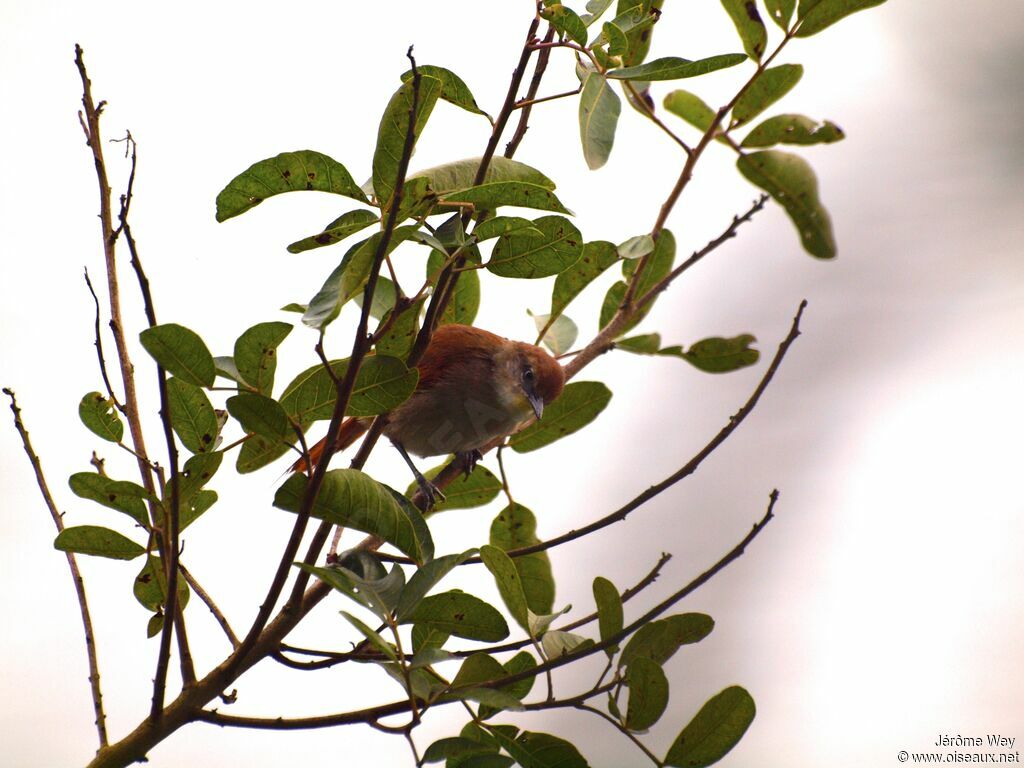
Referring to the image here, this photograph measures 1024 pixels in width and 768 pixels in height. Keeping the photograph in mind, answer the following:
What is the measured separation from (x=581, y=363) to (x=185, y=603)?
0.84m

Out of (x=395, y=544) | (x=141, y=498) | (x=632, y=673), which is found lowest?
(x=632, y=673)

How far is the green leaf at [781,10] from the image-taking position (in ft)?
4.32

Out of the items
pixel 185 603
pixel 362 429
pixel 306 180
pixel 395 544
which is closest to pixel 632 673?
pixel 395 544

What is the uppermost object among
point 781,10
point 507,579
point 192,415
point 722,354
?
point 781,10

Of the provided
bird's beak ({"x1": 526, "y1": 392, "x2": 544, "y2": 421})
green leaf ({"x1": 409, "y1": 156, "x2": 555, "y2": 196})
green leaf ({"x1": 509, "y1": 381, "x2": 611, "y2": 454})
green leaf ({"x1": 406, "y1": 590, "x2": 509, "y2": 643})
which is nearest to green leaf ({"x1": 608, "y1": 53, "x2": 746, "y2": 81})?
green leaf ({"x1": 409, "y1": 156, "x2": 555, "y2": 196})

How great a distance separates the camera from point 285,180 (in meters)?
1.15

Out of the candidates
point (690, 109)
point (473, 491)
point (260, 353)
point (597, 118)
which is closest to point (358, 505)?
point (260, 353)

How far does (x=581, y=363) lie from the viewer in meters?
1.84

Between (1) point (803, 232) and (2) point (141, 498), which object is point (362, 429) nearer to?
(2) point (141, 498)

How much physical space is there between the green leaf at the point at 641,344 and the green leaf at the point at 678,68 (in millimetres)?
784

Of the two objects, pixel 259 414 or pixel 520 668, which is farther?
pixel 520 668

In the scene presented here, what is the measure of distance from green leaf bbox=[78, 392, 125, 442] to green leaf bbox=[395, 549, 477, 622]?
515 mm

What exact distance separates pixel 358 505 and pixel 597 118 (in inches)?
22.5

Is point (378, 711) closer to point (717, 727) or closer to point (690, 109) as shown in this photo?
point (717, 727)
